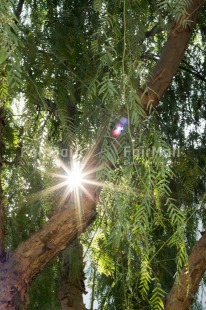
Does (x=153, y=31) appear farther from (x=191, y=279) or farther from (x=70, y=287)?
(x=70, y=287)

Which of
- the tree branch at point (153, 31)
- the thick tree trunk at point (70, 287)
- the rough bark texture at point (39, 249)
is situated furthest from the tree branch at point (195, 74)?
the rough bark texture at point (39, 249)

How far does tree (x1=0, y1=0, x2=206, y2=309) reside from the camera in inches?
57.9

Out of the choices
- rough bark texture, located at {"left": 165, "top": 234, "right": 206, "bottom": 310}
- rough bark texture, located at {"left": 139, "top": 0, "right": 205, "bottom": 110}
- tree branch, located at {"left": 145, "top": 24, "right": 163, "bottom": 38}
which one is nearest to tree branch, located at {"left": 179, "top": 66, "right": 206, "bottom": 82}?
tree branch, located at {"left": 145, "top": 24, "right": 163, "bottom": 38}

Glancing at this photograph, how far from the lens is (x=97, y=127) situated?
191 cm

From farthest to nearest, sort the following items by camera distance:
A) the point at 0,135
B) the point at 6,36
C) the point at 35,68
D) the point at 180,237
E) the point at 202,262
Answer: the point at 202,262, the point at 0,135, the point at 35,68, the point at 180,237, the point at 6,36

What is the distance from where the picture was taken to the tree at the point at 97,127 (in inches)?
57.9

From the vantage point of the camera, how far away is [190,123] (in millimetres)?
3135

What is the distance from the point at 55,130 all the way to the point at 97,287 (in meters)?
1.04

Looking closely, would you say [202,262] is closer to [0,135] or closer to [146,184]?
[0,135]

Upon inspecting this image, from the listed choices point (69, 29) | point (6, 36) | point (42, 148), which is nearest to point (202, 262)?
point (42, 148)

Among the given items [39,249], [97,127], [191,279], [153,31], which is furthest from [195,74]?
[39,249]

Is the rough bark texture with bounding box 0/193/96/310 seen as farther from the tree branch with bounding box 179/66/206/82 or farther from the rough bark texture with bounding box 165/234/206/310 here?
the tree branch with bounding box 179/66/206/82

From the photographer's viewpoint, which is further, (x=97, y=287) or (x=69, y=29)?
(x=97, y=287)

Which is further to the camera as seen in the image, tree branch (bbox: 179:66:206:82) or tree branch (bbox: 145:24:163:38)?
tree branch (bbox: 179:66:206:82)
